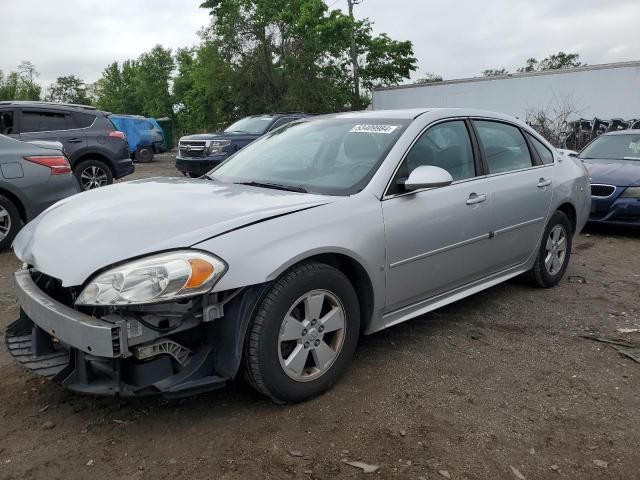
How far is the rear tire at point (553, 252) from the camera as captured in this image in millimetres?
4715

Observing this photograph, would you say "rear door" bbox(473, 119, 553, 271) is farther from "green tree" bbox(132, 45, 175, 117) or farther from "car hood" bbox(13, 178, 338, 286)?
"green tree" bbox(132, 45, 175, 117)

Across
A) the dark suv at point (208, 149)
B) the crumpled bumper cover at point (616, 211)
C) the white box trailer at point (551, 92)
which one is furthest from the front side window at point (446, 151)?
the white box trailer at point (551, 92)

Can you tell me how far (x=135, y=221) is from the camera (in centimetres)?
Result: 274

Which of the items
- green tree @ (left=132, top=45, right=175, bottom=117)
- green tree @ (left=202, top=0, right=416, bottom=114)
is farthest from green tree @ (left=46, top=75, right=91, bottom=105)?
green tree @ (left=202, top=0, right=416, bottom=114)

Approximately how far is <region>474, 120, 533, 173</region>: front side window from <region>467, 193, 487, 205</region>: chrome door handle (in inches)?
12.8

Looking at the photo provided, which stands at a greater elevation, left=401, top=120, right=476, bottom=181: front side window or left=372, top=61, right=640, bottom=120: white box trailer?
left=372, top=61, right=640, bottom=120: white box trailer

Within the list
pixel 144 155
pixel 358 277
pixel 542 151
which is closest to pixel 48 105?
pixel 542 151

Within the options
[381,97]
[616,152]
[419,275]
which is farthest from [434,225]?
[381,97]

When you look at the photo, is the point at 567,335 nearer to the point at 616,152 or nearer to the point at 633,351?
the point at 633,351

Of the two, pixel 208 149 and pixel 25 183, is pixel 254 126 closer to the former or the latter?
pixel 208 149

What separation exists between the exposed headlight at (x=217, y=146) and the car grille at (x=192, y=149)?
21 centimetres

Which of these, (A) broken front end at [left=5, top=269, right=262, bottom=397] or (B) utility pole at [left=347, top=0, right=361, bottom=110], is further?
(B) utility pole at [left=347, top=0, right=361, bottom=110]

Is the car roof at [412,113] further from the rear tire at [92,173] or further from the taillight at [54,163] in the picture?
the rear tire at [92,173]

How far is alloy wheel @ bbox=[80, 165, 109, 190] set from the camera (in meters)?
9.85
